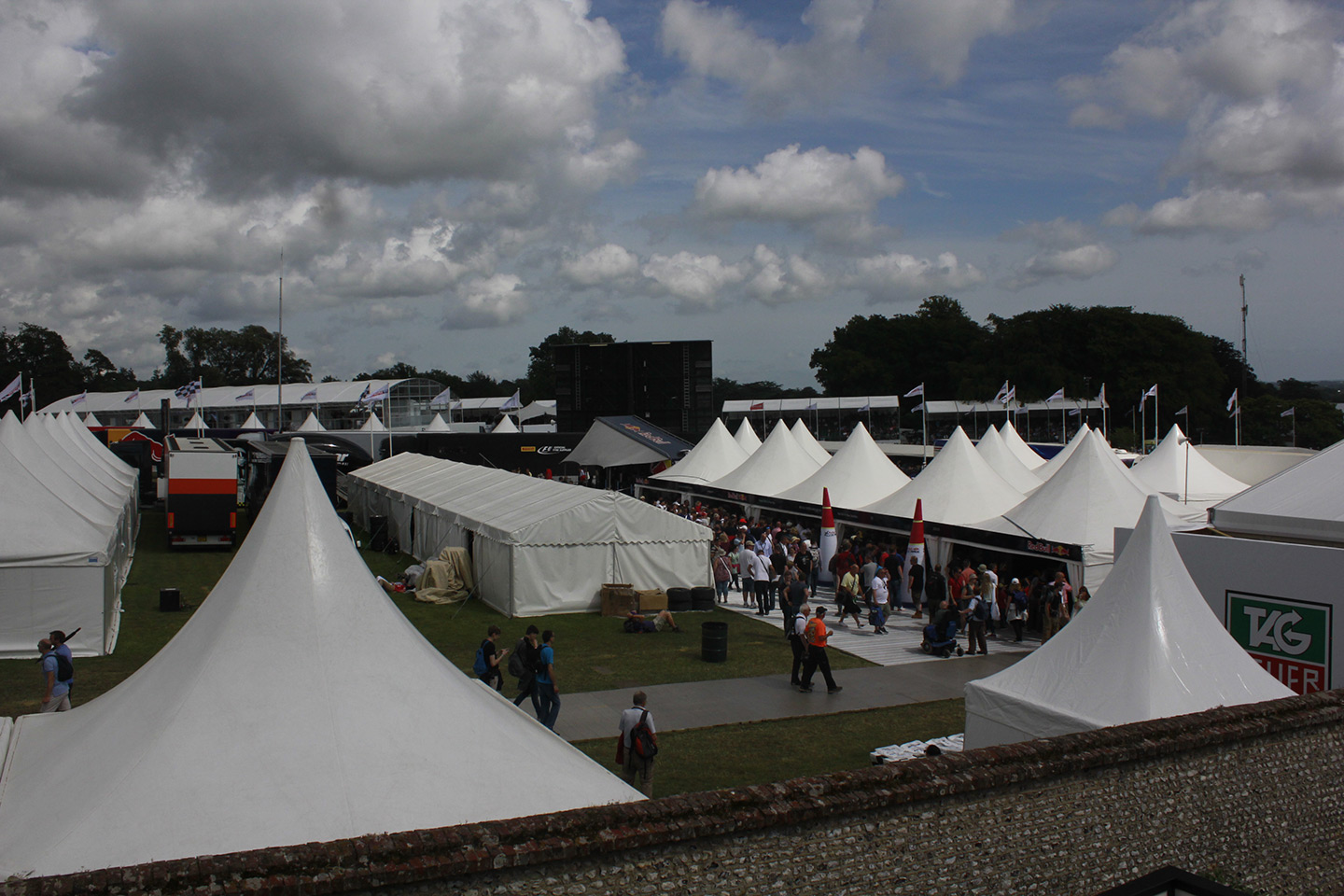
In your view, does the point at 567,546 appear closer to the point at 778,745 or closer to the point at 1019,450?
the point at 778,745

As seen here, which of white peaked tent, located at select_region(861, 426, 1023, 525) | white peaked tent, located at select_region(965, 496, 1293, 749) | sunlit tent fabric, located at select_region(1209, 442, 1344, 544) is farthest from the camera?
white peaked tent, located at select_region(861, 426, 1023, 525)

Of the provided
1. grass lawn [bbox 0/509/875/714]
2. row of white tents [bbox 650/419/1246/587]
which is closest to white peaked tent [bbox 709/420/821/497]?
row of white tents [bbox 650/419/1246/587]

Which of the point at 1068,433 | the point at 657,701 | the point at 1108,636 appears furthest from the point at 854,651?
the point at 1068,433

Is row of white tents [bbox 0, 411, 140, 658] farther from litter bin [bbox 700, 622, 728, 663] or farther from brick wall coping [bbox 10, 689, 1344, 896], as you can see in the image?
brick wall coping [bbox 10, 689, 1344, 896]

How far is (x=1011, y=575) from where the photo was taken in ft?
60.1

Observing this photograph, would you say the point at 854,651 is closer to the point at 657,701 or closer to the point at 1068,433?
the point at 657,701

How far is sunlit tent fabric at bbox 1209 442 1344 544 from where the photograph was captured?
11.1 meters

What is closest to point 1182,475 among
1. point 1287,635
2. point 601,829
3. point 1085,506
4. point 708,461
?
point 1085,506

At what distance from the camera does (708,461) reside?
3194 centimetres

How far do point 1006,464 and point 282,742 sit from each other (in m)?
25.5

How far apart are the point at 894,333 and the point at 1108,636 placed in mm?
84274

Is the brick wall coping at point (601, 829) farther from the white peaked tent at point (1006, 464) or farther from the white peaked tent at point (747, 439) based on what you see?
the white peaked tent at point (747, 439)

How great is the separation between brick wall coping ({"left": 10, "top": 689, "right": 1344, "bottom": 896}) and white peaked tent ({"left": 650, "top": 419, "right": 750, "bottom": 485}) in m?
24.7

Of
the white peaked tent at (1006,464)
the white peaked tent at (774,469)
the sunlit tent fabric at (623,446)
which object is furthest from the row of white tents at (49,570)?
the white peaked tent at (1006,464)
